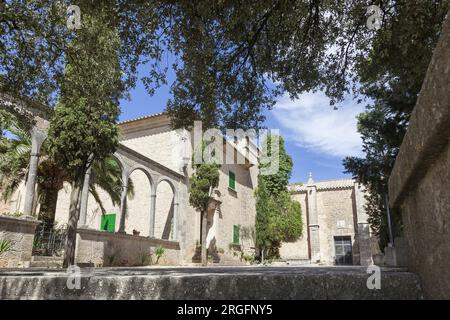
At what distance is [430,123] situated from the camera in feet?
5.10

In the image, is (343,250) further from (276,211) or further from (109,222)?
(109,222)

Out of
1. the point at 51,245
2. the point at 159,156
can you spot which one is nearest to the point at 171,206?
the point at 159,156

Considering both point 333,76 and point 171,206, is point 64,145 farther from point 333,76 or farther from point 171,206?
point 171,206

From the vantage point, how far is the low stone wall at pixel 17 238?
9.58 m

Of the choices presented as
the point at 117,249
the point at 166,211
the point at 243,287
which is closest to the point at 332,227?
the point at 166,211

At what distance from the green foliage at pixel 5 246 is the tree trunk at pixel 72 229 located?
167cm

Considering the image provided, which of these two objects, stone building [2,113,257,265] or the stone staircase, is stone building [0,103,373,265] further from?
the stone staircase

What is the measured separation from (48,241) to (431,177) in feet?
43.0

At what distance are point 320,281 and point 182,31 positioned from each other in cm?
550

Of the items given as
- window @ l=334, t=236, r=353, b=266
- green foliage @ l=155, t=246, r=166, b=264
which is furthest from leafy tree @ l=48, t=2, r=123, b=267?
window @ l=334, t=236, r=353, b=266

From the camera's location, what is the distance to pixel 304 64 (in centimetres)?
734

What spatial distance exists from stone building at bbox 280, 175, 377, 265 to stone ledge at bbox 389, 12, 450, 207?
28.0 meters

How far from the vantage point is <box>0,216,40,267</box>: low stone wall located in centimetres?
958

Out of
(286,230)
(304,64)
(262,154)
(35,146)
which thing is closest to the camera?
(304,64)
